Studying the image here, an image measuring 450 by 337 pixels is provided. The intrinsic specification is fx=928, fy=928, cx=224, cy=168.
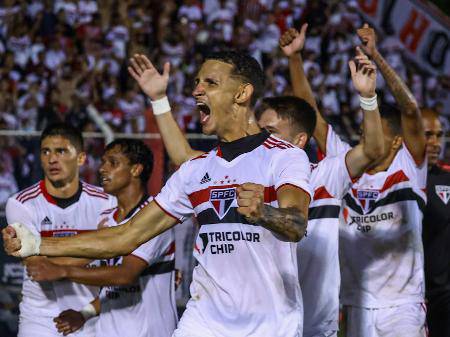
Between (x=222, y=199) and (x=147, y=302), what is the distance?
223 centimetres

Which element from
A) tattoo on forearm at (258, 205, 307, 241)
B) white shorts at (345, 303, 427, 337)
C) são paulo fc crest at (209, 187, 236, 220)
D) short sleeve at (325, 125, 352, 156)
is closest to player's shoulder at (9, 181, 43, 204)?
short sleeve at (325, 125, 352, 156)

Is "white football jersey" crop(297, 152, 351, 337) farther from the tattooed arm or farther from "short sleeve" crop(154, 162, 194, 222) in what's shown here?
the tattooed arm

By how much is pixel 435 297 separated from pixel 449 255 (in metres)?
0.40

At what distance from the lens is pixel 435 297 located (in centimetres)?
823

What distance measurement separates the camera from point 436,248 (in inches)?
322

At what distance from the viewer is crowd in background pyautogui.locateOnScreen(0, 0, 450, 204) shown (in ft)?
51.7

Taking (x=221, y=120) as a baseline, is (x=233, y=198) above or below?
below

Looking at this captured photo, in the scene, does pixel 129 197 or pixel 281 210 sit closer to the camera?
pixel 281 210

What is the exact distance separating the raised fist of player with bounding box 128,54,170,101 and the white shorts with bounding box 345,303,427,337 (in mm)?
2387

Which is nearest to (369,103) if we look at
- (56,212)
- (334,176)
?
(334,176)

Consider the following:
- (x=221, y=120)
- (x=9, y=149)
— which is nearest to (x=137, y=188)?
(x=221, y=120)

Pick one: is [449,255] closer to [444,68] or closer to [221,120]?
[221,120]

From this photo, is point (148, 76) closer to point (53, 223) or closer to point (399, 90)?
point (53, 223)

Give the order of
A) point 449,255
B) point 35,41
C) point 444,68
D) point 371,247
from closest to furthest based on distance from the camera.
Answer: point 371,247 < point 449,255 < point 35,41 < point 444,68
